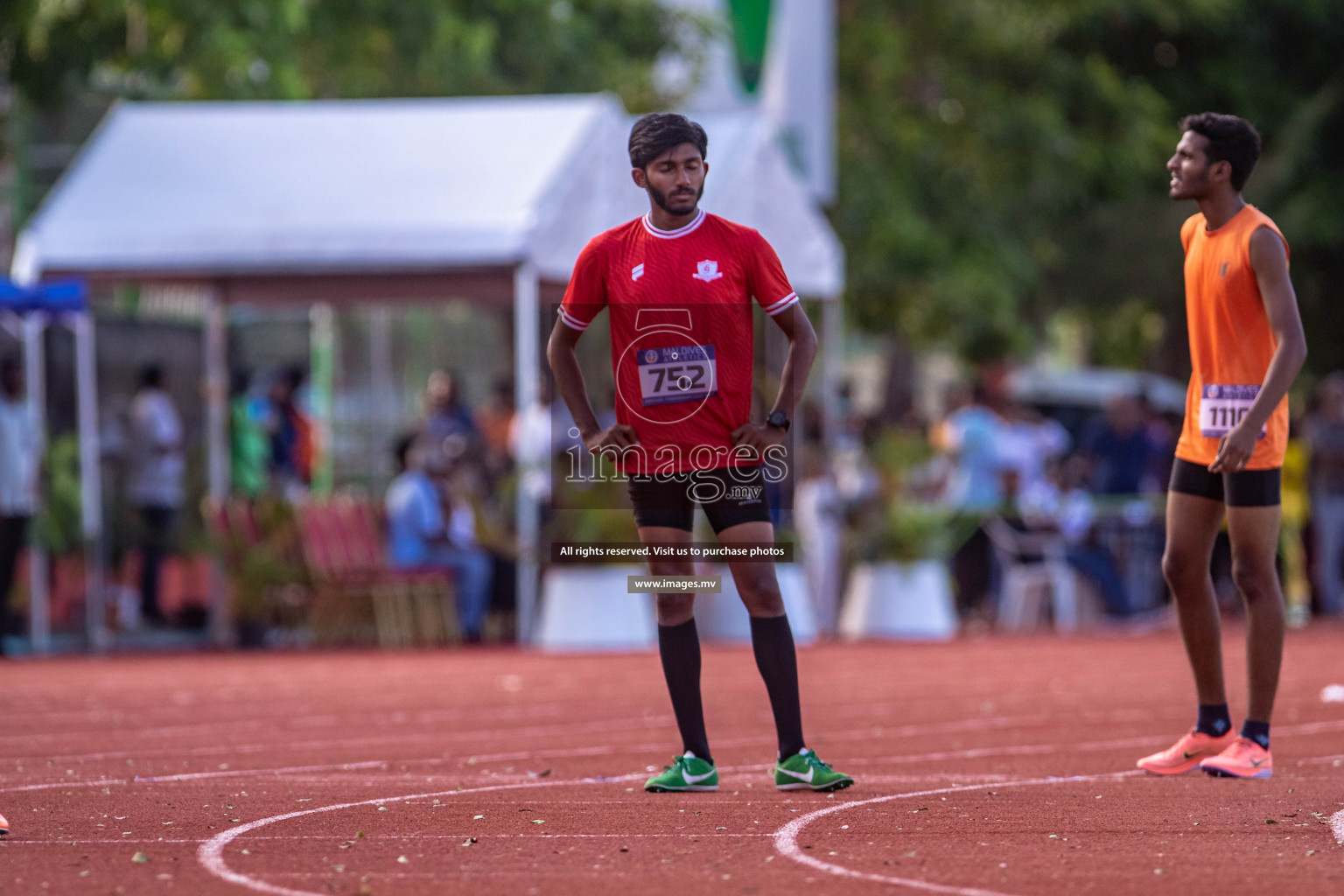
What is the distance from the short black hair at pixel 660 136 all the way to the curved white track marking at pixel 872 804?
210 cm

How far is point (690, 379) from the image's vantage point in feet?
22.9

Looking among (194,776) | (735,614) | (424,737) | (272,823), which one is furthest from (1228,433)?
(735,614)

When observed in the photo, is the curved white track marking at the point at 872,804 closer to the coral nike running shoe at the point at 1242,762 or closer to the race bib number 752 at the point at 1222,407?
the coral nike running shoe at the point at 1242,762

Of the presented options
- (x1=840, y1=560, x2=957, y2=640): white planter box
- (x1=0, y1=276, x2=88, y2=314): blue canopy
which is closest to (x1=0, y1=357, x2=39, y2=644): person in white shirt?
(x1=0, y1=276, x2=88, y2=314): blue canopy

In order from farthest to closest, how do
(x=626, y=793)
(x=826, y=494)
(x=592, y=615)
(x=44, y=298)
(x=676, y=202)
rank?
(x=826, y=494), (x=592, y=615), (x=44, y=298), (x=626, y=793), (x=676, y=202)

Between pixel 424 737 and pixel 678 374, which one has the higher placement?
pixel 678 374

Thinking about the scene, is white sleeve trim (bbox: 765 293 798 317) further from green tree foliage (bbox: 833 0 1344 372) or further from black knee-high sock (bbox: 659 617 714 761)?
green tree foliage (bbox: 833 0 1344 372)

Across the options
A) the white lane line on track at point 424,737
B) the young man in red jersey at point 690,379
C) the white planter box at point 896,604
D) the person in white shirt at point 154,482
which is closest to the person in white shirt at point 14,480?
the person in white shirt at point 154,482

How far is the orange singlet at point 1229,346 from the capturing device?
7.43 meters

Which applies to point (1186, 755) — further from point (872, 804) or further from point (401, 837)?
point (401, 837)

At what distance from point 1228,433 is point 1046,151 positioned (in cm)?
1943

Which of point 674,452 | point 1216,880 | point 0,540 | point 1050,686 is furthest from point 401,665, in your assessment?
point 1216,880

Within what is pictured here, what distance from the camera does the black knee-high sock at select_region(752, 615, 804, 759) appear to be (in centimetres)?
706

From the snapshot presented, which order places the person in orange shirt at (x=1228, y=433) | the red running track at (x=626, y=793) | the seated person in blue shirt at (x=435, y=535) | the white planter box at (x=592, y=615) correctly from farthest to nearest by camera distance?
the seated person in blue shirt at (x=435, y=535), the white planter box at (x=592, y=615), the person in orange shirt at (x=1228, y=433), the red running track at (x=626, y=793)
